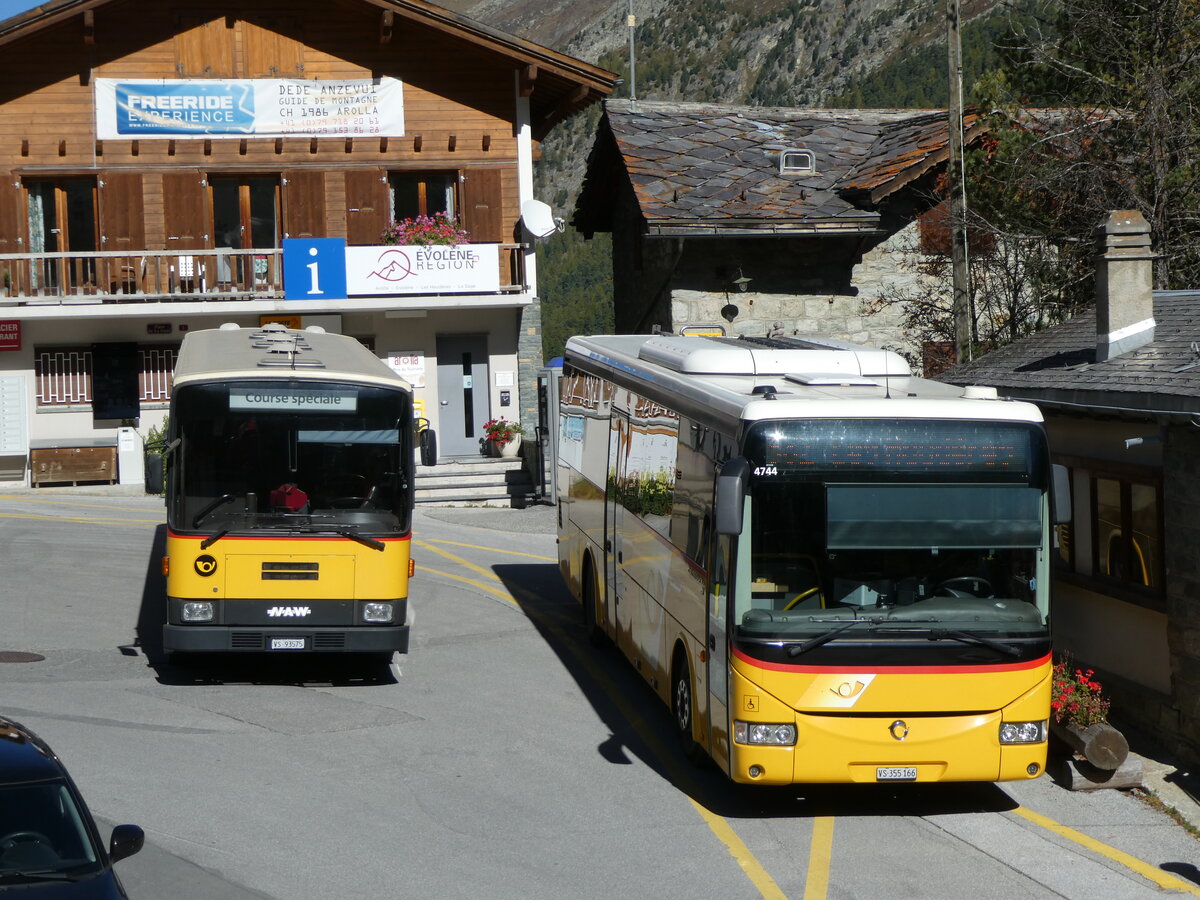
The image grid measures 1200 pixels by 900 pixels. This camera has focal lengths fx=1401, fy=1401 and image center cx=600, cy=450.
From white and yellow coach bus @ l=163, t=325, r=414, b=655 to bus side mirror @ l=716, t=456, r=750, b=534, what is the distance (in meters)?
4.75

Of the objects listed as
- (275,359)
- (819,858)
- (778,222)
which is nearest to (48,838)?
(819,858)

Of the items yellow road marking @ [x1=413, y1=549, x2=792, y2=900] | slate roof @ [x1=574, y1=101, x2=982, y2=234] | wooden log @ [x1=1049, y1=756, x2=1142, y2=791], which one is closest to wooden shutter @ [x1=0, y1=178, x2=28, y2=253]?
slate roof @ [x1=574, y1=101, x2=982, y2=234]

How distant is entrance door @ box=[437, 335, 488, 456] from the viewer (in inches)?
1120

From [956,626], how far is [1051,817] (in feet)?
6.44

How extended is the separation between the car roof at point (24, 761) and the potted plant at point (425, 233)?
21.0 metres

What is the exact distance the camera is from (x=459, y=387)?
93.5 ft

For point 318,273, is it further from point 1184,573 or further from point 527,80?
point 1184,573

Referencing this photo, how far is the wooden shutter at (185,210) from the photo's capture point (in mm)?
27438

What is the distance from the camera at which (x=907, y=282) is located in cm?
2586

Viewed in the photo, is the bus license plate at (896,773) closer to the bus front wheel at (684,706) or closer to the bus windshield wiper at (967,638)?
the bus windshield wiper at (967,638)

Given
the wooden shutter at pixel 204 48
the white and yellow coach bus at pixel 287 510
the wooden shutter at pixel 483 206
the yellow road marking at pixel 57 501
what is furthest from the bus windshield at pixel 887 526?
the wooden shutter at pixel 204 48

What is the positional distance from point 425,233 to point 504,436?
14.0ft

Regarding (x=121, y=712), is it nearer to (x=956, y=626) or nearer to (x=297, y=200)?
(x=956, y=626)

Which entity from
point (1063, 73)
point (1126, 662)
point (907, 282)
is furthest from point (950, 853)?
point (907, 282)
